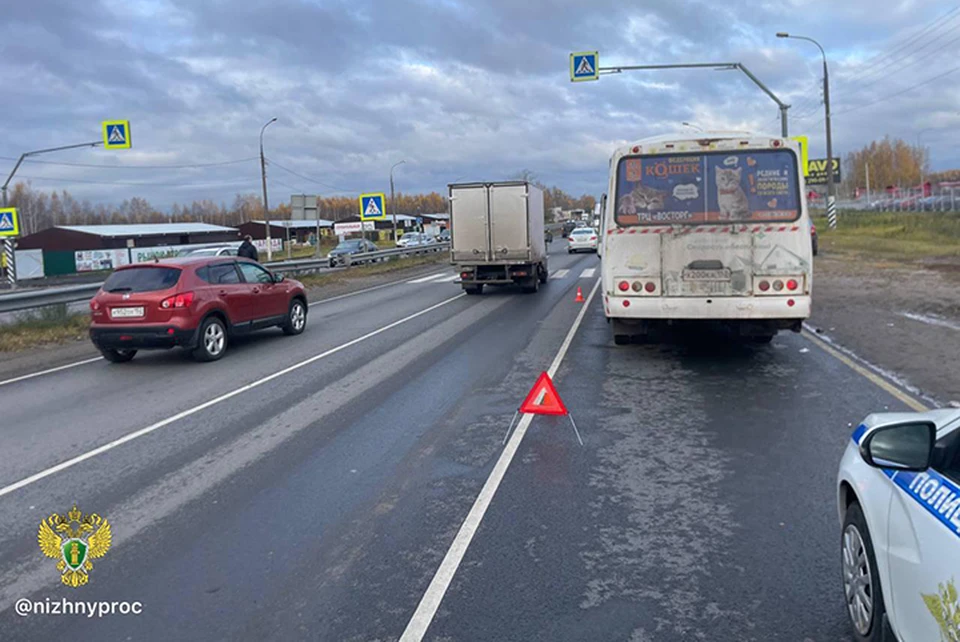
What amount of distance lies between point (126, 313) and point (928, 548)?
11589 mm

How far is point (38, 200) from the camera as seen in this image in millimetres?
146500

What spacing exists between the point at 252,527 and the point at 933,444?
159 inches

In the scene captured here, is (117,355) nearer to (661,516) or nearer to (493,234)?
(661,516)

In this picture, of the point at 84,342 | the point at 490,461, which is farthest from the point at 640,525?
the point at 84,342

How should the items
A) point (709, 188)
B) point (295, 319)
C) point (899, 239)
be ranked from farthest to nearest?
1. point (899, 239)
2. point (295, 319)
3. point (709, 188)

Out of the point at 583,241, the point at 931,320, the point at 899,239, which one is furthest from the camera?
the point at 583,241

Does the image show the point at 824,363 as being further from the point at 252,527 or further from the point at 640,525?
the point at 252,527

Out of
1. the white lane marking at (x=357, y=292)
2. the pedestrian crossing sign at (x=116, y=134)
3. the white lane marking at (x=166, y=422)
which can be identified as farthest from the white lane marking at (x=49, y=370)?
the pedestrian crossing sign at (x=116, y=134)

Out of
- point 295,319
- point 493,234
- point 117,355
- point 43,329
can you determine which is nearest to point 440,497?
point 117,355

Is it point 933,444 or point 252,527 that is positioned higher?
point 933,444

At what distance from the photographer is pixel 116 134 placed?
28031 mm

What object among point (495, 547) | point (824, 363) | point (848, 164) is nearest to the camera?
point (495, 547)

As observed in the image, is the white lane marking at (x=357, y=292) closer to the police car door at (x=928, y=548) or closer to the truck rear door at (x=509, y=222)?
the truck rear door at (x=509, y=222)

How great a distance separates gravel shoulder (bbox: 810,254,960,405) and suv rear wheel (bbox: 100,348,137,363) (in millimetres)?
10780
